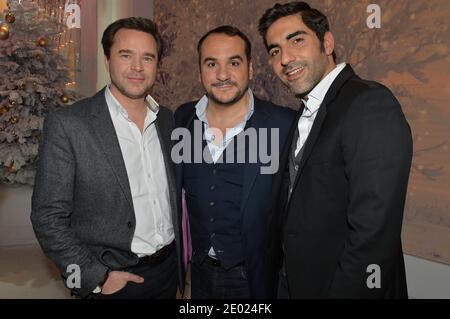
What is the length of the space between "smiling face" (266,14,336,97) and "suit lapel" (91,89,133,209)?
2.78ft

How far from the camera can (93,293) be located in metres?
1.89

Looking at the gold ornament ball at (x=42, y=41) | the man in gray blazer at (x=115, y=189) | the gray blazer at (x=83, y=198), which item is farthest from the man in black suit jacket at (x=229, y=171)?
the gold ornament ball at (x=42, y=41)

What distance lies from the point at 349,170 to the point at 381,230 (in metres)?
0.24

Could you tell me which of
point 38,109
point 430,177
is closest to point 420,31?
point 430,177

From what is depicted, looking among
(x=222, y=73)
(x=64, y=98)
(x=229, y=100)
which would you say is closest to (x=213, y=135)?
(x=229, y=100)

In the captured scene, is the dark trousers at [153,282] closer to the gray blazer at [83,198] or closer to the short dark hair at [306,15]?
the gray blazer at [83,198]

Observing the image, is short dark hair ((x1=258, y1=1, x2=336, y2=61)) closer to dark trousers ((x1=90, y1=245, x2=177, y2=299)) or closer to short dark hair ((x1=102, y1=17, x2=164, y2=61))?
short dark hair ((x1=102, y1=17, x2=164, y2=61))

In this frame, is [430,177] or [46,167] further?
[430,177]

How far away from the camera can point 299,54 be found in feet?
6.03

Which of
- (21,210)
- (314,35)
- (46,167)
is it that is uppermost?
(314,35)

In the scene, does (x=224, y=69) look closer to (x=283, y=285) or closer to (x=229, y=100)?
(x=229, y=100)

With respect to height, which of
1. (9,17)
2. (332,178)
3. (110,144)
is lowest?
(332,178)

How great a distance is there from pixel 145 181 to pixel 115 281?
0.49 m

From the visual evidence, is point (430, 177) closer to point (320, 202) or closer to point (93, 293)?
point (320, 202)
